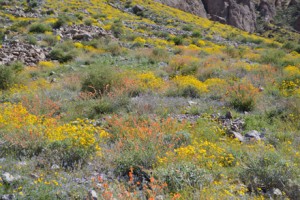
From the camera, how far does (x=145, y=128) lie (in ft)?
16.0

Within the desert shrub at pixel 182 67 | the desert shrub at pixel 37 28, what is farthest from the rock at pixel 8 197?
the desert shrub at pixel 37 28

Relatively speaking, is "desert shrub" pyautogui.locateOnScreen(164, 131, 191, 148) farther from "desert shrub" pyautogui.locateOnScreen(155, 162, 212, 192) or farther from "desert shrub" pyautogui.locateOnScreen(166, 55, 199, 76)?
"desert shrub" pyautogui.locateOnScreen(166, 55, 199, 76)

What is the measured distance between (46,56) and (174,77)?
6.58 m

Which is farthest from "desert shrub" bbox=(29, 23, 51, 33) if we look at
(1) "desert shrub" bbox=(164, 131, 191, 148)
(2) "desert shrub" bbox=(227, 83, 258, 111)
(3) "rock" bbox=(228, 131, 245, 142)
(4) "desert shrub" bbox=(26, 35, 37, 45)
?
(3) "rock" bbox=(228, 131, 245, 142)

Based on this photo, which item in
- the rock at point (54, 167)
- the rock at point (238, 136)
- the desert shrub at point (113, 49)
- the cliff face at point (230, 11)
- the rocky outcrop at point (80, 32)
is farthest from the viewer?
the cliff face at point (230, 11)

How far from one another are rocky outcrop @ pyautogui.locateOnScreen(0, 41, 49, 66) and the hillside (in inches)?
1.8

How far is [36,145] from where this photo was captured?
4.45 m

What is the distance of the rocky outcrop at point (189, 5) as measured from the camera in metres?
49.2

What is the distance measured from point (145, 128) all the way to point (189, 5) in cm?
5279

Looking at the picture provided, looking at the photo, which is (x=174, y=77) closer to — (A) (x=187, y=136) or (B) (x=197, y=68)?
(B) (x=197, y=68)

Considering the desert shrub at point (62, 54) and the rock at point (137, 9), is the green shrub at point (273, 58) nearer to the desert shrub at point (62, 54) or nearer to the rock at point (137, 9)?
the desert shrub at point (62, 54)

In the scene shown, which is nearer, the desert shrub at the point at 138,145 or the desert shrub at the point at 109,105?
the desert shrub at the point at 138,145

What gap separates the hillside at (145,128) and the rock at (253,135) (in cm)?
2

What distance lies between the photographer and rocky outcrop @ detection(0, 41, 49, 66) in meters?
11.6
